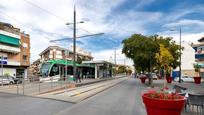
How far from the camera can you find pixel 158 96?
8.21m

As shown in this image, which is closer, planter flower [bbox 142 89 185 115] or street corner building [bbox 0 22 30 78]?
planter flower [bbox 142 89 185 115]

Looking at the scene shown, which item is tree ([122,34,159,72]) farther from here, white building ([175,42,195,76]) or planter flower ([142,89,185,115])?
white building ([175,42,195,76])

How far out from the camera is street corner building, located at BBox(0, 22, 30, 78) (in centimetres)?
4972

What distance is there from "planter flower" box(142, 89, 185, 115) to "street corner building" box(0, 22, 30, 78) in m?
42.9

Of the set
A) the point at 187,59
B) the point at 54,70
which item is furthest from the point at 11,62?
the point at 187,59

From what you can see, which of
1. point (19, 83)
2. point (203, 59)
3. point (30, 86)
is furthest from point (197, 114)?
point (203, 59)

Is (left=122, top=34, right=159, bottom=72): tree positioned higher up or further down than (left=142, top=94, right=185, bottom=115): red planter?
higher up

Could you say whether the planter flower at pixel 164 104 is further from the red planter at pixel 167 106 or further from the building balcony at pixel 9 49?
the building balcony at pixel 9 49

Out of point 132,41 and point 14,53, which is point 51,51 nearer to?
point 14,53

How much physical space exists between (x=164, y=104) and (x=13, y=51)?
48.9m

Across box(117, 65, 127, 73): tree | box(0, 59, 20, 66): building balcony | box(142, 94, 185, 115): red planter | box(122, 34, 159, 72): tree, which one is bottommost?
box(117, 65, 127, 73): tree

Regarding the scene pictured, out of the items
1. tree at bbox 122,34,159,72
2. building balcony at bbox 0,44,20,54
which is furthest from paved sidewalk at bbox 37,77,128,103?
building balcony at bbox 0,44,20,54

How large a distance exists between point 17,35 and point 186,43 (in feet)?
173

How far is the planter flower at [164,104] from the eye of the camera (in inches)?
301
